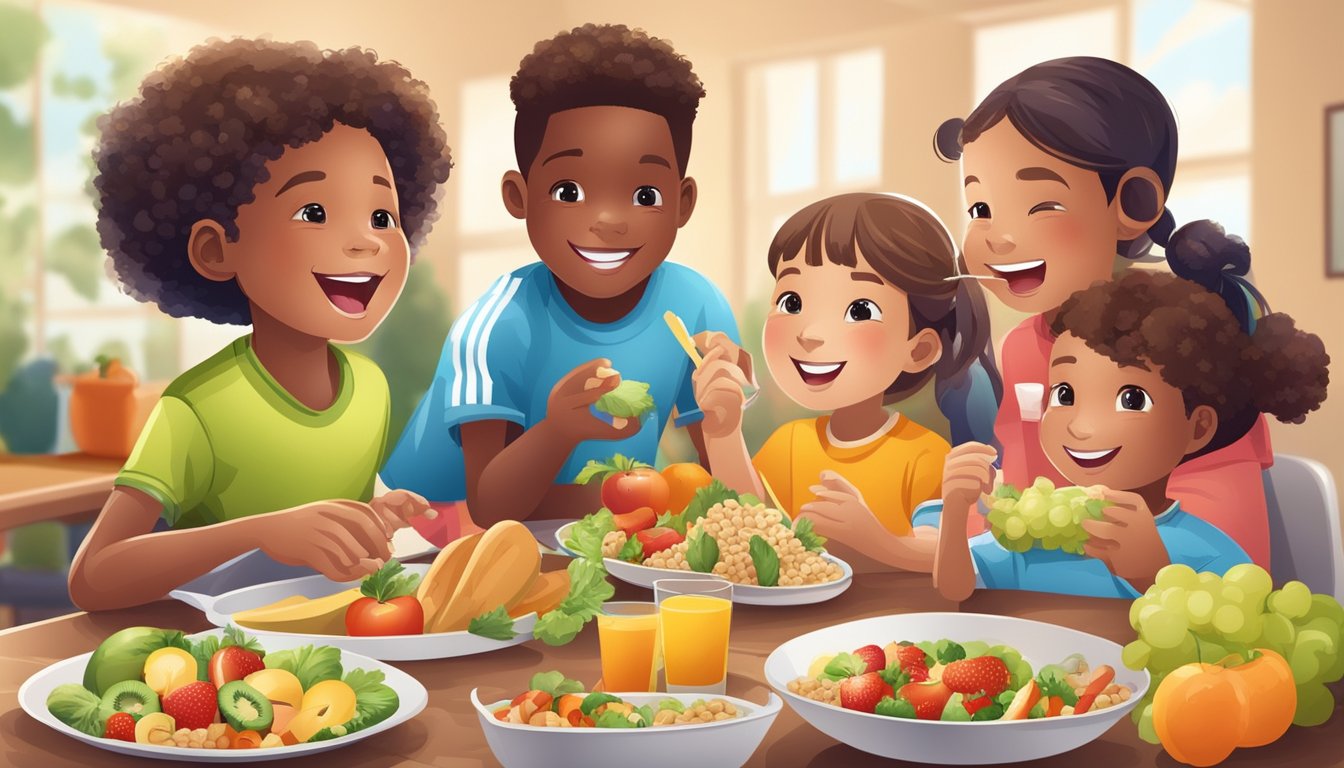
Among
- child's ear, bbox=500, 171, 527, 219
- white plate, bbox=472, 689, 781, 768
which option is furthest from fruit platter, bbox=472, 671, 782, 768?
child's ear, bbox=500, 171, 527, 219

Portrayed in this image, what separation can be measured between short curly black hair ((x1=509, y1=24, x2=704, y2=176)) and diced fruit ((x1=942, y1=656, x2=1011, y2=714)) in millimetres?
1363

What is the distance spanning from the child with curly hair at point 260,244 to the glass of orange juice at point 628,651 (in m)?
0.58

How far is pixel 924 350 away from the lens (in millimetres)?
2080

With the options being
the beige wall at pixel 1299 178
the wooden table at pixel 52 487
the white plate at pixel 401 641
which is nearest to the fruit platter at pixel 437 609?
the white plate at pixel 401 641

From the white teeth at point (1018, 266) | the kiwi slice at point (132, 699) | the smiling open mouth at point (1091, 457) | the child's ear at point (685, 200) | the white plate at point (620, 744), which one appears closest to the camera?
the white plate at point (620, 744)

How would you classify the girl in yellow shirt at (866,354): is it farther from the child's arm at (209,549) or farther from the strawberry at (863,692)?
the strawberry at (863,692)

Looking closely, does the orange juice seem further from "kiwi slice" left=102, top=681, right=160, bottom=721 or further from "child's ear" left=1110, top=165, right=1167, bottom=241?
"child's ear" left=1110, top=165, right=1167, bottom=241

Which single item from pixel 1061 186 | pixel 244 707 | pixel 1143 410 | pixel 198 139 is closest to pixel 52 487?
pixel 198 139

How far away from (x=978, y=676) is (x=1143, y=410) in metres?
0.73

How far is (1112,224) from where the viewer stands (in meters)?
1.96

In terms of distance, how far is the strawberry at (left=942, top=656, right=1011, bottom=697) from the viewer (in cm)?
107

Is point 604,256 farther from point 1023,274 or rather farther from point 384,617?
point 384,617

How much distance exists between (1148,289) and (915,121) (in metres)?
2.58

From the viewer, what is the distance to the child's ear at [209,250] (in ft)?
6.16
